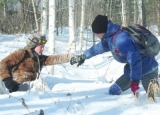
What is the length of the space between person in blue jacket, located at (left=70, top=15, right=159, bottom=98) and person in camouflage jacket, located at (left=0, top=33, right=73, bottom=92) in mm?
812

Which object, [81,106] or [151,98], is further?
[151,98]

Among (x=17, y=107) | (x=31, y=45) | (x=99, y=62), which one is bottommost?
(x=99, y=62)

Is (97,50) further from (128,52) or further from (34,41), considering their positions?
(34,41)

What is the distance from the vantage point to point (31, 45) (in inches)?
172

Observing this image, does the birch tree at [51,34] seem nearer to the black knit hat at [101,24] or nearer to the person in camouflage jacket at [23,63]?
the person in camouflage jacket at [23,63]

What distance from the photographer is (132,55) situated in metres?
3.12

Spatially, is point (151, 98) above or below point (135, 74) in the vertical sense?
below

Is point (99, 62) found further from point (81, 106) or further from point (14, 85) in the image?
point (81, 106)

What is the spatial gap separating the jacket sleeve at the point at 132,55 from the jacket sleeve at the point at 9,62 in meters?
1.77

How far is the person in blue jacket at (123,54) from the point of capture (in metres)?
3.16

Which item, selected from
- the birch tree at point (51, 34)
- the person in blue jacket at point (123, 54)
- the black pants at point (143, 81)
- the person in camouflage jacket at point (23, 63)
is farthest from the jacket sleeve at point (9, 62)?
the birch tree at point (51, 34)

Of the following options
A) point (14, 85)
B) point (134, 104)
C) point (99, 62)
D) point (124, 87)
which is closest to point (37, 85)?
point (14, 85)

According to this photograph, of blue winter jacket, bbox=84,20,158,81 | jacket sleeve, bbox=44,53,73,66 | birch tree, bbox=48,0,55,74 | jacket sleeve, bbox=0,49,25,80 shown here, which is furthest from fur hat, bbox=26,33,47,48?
birch tree, bbox=48,0,55,74

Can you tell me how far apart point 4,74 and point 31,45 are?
0.61m
